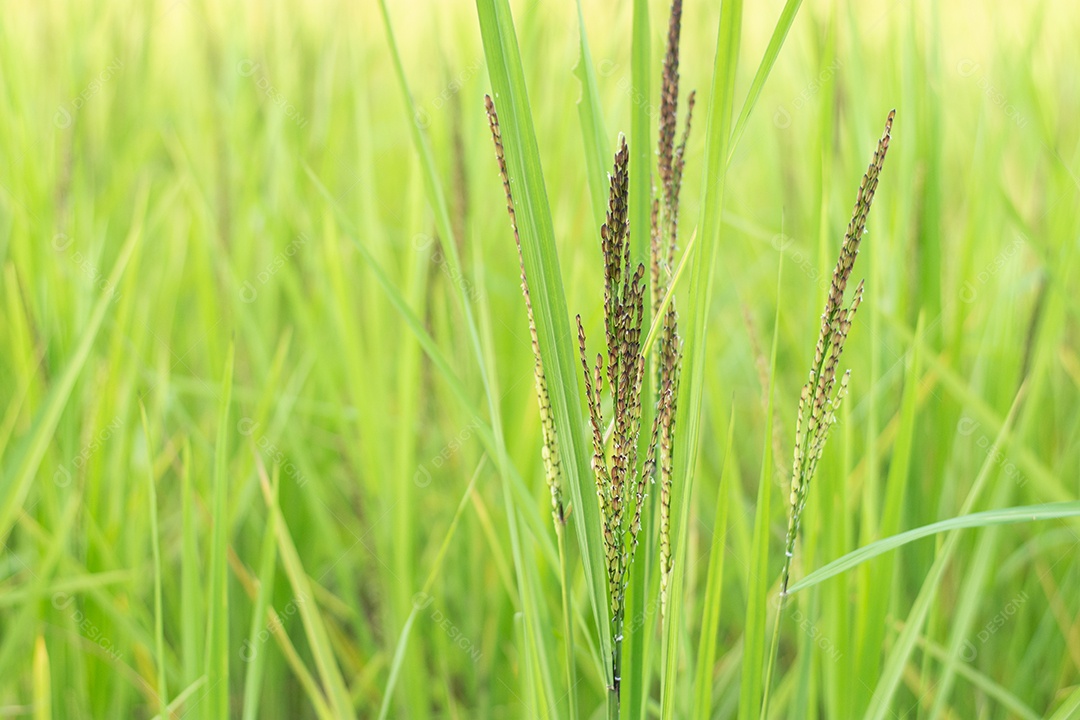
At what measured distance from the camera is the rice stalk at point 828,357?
59cm

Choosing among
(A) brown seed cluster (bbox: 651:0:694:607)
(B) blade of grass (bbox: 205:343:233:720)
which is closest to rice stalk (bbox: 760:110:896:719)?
(A) brown seed cluster (bbox: 651:0:694:607)

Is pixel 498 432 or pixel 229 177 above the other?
pixel 229 177

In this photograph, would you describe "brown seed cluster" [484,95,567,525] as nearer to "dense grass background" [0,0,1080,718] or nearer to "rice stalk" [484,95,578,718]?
"rice stalk" [484,95,578,718]

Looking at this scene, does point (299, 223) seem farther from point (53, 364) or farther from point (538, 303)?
point (538, 303)

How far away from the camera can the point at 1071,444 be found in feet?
5.21

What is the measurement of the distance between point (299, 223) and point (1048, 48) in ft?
9.12

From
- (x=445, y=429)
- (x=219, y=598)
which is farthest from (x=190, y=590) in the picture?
(x=445, y=429)

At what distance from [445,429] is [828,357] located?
1.28m

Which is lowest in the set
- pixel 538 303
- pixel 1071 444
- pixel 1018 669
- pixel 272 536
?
pixel 1018 669

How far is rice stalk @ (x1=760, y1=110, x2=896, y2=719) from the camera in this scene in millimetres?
585

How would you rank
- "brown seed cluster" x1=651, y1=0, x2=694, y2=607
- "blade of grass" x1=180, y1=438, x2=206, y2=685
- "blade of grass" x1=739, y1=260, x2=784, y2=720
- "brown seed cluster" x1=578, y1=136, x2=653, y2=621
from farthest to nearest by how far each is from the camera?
"blade of grass" x1=180, y1=438, x2=206, y2=685 → "blade of grass" x1=739, y1=260, x2=784, y2=720 → "brown seed cluster" x1=651, y1=0, x2=694, y2=607 → "brown seed cluster" x1=578, y1=136, x2=653, y2=621

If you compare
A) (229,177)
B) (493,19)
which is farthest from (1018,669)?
(229,177)

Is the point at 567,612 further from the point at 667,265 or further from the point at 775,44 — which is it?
the point at 775,44

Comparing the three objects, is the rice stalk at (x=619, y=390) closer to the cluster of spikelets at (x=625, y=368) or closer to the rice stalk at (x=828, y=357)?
the cluster of spikelets at (x=625, y=368)
